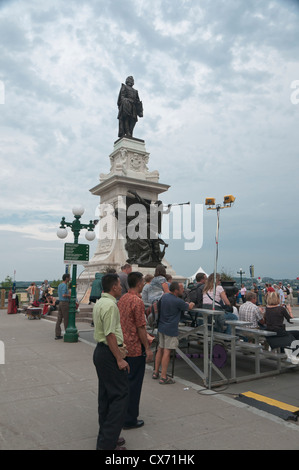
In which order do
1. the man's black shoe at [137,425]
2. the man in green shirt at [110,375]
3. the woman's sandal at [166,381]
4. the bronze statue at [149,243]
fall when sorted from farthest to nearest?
the bronze statue at [149,243] < the woman's sandal at [166,381] < the man's black shoe at [137,425] < the man in green shirt at [110,375]

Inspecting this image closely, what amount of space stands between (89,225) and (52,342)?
3650 millimetres

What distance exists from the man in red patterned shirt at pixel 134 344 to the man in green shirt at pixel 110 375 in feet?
1.68

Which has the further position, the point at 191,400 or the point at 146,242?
the point at 146,242

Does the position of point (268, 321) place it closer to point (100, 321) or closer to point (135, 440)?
point (135, 440)

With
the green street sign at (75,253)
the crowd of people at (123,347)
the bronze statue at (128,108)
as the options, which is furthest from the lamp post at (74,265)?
the bronze statue at (128,108)

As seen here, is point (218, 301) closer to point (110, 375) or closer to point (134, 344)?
point (134, 344)

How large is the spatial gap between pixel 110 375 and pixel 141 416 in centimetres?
139

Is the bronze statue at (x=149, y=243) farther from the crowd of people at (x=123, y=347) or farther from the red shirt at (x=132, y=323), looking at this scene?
the red shirt at (x=132, y=323)

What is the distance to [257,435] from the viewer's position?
384 centimetres

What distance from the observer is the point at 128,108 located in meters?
21.1

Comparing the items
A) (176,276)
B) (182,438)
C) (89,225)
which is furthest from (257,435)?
(176,276)

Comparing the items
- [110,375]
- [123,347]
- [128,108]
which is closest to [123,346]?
[123,347]

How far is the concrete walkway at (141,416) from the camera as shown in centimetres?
366

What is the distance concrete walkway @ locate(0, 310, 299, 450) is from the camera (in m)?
3.66
